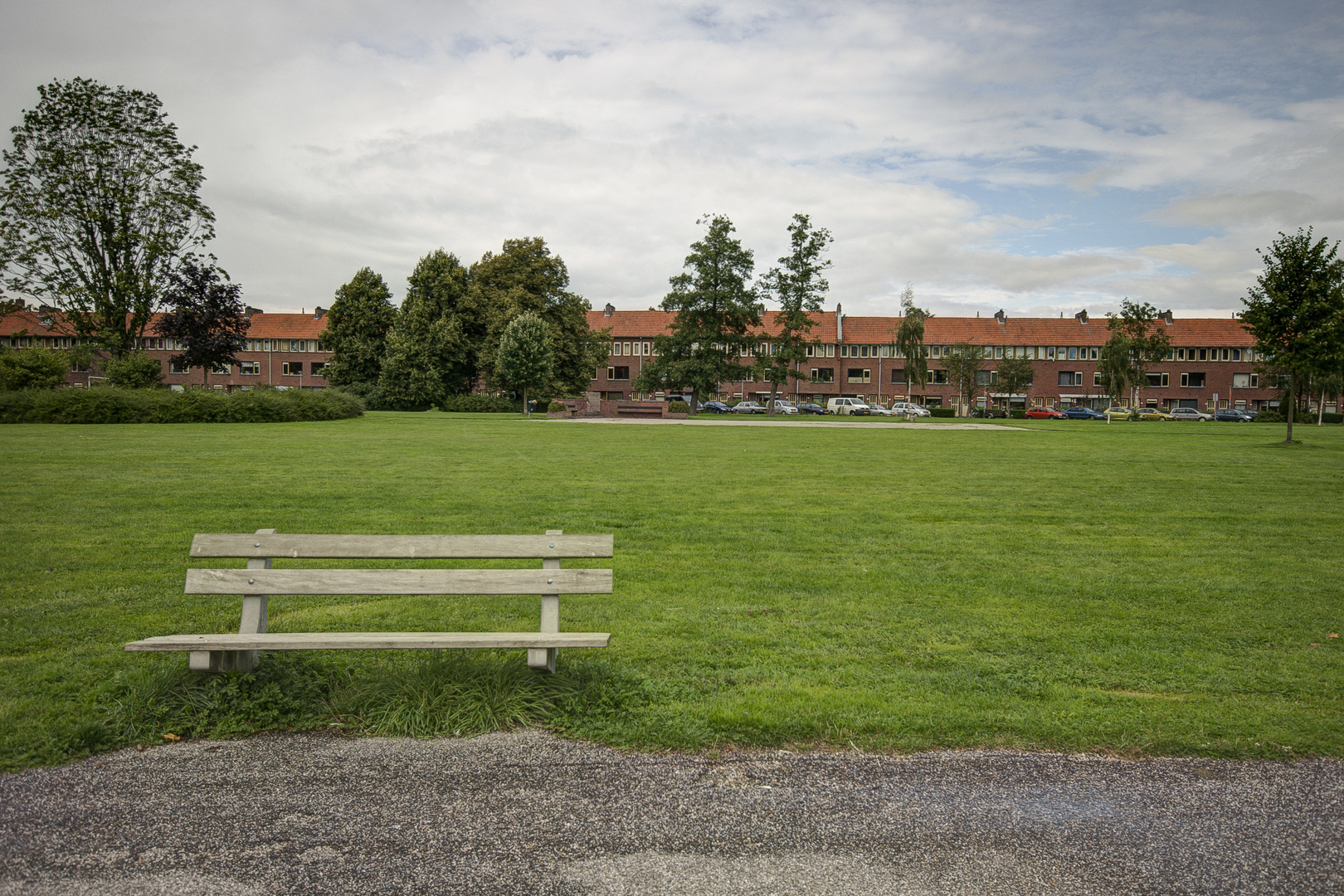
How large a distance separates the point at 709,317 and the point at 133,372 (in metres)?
42.9

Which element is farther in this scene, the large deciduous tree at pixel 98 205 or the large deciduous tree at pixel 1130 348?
the large deciduous tree at pixel 1130 348

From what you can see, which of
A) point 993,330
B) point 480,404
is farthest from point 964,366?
point 480,404

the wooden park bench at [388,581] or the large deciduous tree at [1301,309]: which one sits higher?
the large deciduous tree at [1301,309]

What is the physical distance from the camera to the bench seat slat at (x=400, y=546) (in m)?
5.05

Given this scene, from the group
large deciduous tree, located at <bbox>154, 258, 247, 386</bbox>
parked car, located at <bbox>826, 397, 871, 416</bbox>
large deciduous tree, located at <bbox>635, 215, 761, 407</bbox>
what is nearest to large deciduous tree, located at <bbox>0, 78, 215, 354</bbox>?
large deciduous tree, located at <bbox>154, 258, 247, 386</bbox>

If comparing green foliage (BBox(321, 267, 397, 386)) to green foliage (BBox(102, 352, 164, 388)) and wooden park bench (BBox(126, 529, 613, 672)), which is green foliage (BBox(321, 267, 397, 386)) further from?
wooden park bench (BBox(126, 529, 613, 672))

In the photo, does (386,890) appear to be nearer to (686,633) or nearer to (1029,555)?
(686,633)

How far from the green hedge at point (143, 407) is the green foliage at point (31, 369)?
438 cm

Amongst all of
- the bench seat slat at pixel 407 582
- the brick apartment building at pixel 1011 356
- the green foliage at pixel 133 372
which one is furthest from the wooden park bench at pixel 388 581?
the brick apartment building at pixel 1011 356

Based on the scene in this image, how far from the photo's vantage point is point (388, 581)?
4.98 metres

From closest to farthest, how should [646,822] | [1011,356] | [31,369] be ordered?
[646,822], [31,369], [1011,356]

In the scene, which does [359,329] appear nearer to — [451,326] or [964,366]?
[451,326]

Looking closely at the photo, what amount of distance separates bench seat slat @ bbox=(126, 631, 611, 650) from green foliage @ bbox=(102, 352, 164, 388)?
41.2 metres

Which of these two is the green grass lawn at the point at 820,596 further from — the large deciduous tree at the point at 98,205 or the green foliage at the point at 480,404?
the green foliage at the point at 480,404
